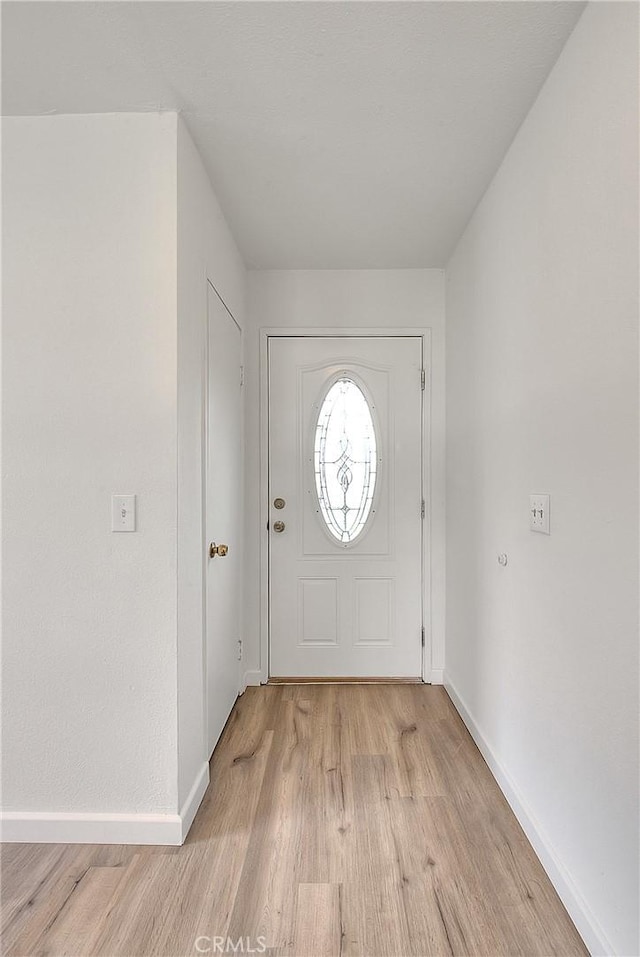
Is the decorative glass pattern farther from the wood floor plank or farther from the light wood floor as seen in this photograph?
the wood floor plank

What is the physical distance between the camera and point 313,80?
1.66m

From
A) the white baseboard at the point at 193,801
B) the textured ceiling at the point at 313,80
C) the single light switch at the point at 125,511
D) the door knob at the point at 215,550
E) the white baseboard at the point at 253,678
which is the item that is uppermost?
the textured ceiling at the point at 313,80

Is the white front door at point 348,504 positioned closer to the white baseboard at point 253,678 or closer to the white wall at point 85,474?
the white baseboard at point 253,678

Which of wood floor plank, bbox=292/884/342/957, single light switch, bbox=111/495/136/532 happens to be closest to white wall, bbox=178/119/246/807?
single light switch, bbox=111/495/136/532

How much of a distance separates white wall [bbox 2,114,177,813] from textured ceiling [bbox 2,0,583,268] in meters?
0.18

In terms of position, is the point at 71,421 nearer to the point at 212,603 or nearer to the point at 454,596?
the point at 212,603

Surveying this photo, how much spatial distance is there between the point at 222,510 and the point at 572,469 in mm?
1567

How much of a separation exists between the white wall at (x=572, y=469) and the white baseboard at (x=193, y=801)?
1.12 metres

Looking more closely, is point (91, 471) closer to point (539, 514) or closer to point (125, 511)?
point (125, 511)

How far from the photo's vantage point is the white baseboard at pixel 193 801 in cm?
180

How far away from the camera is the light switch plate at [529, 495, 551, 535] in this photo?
65.4 inches

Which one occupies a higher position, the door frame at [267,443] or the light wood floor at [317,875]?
the door frame at [267,443]

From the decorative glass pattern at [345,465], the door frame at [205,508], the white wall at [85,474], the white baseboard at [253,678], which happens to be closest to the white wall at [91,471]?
the white wall at [85,474]

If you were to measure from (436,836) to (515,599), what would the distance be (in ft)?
2.70
